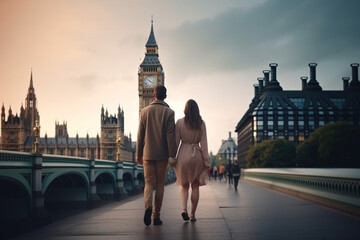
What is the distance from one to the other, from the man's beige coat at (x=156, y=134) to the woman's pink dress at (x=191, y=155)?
220 mm

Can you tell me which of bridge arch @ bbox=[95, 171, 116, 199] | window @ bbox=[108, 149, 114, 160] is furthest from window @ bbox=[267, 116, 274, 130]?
bridge arch @ bbox=[95, 171, 116, 199]

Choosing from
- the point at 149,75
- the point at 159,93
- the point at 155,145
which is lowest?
the point at 155,145

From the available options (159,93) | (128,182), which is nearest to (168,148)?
(159,93)

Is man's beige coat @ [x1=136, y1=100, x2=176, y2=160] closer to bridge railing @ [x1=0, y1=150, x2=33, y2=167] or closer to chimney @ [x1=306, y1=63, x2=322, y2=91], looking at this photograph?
bridge railing @ [x1=0, y1=150, x2=33, y2=167]

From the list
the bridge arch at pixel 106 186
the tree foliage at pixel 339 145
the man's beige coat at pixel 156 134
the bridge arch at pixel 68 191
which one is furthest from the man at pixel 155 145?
the tree foliage at pixel 339 145

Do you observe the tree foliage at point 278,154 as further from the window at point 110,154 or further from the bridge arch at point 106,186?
the window at point 110,154

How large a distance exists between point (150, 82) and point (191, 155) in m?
142

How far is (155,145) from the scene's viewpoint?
26.3 ft

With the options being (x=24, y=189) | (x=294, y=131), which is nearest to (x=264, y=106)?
(x=294, y=131)

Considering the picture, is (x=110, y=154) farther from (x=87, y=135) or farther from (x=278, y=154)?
(x=278, y=154)

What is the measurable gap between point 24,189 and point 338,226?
58.2ft

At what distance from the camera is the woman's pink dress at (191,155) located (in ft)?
26.8

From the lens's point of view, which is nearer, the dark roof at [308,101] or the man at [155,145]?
the man at [155,145]

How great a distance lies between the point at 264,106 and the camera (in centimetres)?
11294
